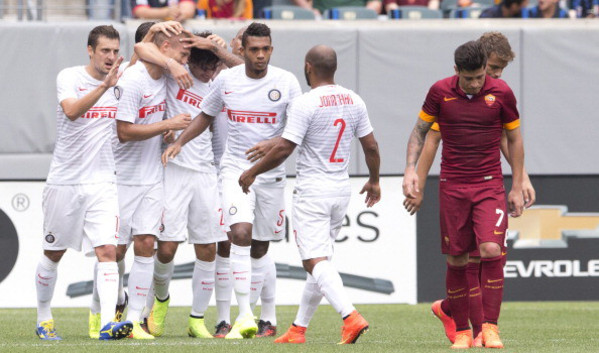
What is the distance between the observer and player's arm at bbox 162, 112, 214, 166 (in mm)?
8469

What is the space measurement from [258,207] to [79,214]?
1313mm

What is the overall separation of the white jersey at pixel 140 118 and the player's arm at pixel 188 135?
0.72 ft

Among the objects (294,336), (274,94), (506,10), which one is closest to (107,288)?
(294,336)

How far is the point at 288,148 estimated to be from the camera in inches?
307

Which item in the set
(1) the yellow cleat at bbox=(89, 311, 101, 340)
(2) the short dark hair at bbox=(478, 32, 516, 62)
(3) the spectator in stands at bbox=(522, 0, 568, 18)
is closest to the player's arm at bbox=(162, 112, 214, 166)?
(1) the yellow cleat at bbox=(89, 311, 101, 340)

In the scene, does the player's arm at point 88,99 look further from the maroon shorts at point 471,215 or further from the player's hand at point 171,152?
the maroon shorts at point 471,215

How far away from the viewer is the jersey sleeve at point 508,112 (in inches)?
294

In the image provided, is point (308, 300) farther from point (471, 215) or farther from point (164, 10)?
point (164, 10)

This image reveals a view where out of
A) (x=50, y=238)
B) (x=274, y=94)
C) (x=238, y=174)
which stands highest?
(x=274, y=94)

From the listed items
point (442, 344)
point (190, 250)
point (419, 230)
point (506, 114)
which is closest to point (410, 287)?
point (419, 230)

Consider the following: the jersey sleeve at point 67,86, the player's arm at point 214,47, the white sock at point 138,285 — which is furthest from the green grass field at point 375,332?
the player's arm at point 214,47

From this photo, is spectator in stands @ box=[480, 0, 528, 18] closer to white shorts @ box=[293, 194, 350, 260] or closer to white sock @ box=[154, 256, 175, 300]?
white sock @ box=[154, 256, 175, 300]

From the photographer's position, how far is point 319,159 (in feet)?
25.9

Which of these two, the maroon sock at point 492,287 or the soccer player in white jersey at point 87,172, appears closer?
the maroon sock at point 492,287
